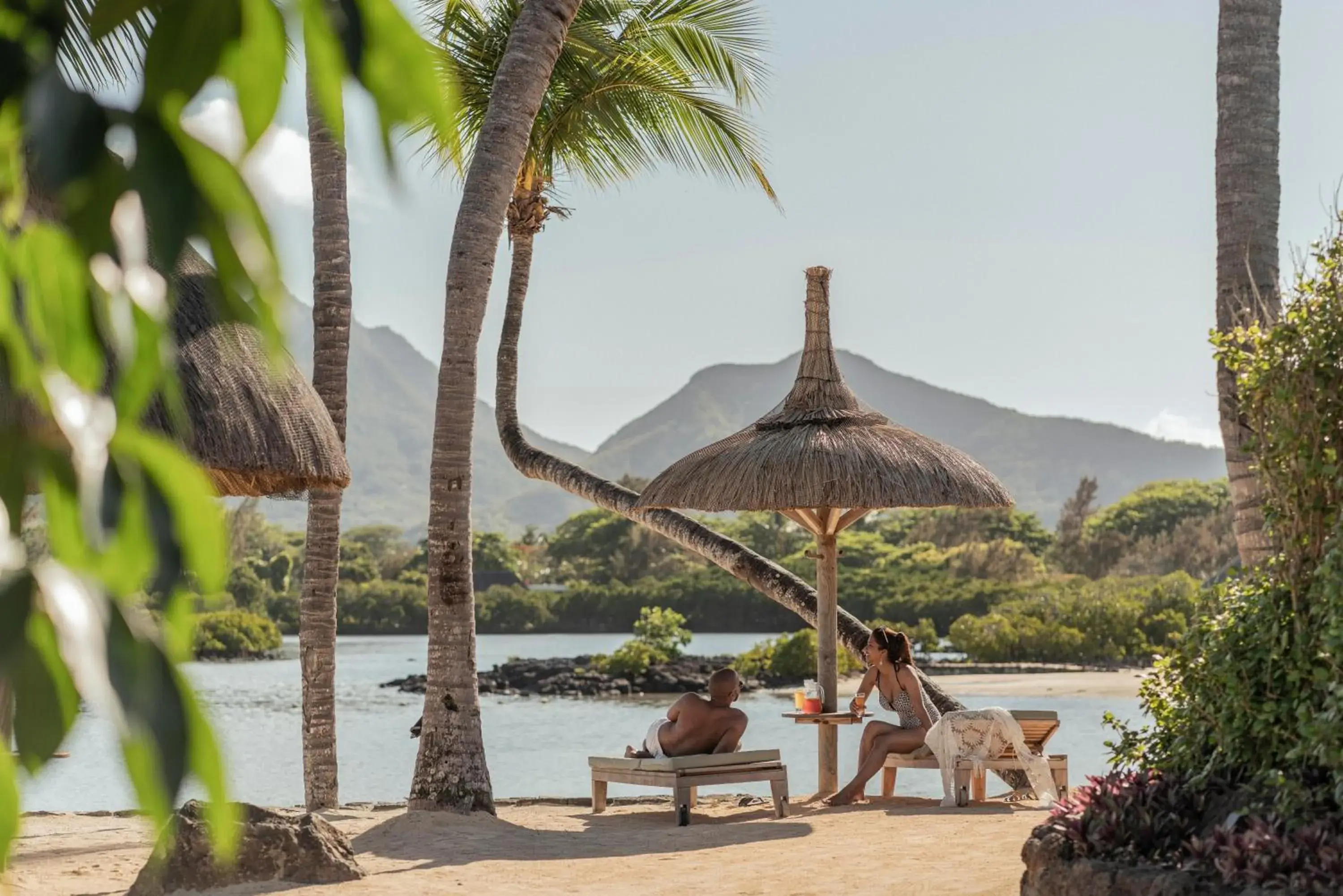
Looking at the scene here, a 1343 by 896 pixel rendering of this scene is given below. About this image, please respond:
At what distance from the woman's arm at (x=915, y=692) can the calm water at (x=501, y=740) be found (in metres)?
2.10

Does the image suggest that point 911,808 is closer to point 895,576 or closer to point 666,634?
point 666,634

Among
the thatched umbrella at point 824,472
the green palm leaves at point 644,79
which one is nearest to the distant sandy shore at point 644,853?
the thatched umbrella at point 824,472

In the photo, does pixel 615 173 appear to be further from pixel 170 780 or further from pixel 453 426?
pixel 170 780

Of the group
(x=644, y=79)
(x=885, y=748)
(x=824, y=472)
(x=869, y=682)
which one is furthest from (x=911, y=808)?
(x=644, y=79)

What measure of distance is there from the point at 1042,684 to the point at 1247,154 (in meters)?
15.7

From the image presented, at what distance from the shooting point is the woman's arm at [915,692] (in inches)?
379

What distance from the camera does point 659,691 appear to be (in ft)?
80.0

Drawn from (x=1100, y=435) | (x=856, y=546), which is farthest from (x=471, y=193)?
(x=1100, y=435)

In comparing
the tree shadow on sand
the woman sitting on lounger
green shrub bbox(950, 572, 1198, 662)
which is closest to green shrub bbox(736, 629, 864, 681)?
green shrub bbox(950, 572, 1198, 662)

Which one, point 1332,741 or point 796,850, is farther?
→ point 796,850

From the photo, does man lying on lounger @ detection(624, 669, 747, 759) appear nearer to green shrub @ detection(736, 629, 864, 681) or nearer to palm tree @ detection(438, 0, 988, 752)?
palm tree @ detection(438, 0, 988, 752)

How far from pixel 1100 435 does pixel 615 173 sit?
17956 cm

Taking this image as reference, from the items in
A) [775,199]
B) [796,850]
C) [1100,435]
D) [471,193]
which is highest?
[1100,435]

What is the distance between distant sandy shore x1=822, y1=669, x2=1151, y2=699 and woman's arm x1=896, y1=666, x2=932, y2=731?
9462 mm
